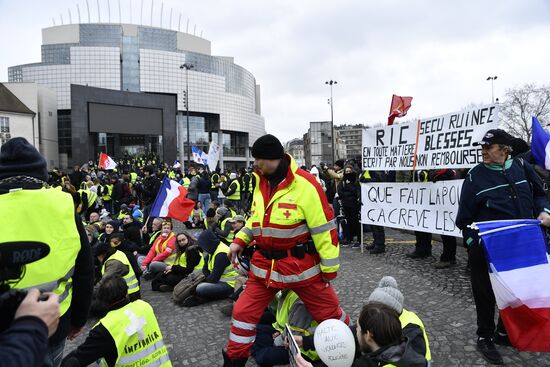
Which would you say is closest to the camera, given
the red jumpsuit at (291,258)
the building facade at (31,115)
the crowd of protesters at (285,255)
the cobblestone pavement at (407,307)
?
the crowd of protesters at (285,255)

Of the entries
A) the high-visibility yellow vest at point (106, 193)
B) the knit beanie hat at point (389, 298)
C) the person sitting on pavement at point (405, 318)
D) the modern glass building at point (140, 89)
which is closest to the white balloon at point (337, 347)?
the person sitting on pavement at point (405, 318)

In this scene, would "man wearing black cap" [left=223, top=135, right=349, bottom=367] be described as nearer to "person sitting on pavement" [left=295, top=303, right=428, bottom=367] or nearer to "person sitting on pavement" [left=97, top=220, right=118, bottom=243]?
"person sitting on pavement" [left=295, top=303, right=428, bottom=367]

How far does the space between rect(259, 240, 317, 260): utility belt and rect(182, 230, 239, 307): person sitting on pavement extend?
2.51 meters

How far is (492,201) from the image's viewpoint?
3500mm

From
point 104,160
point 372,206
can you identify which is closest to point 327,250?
point 372,206

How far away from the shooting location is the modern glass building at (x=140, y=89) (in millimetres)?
50656

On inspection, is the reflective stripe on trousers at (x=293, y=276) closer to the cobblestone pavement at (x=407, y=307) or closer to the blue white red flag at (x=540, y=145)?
the cobblestone pavement at (x=407, y=307)

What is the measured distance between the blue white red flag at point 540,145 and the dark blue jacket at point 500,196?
1.09 meters

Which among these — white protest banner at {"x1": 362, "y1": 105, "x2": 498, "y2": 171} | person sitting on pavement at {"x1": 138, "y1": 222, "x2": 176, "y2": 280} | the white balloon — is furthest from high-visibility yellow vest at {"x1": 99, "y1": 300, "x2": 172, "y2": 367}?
white protest banner at {"x1": 362, "y1": 105, "x2": 498, "y2": 171}

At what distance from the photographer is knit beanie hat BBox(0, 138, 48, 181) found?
2.09 m

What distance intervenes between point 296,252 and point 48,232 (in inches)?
69.6

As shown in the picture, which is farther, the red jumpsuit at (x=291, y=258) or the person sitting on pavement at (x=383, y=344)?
the red jumpsuit at (x=291, y=258)

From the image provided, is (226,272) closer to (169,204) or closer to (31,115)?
(169,204)

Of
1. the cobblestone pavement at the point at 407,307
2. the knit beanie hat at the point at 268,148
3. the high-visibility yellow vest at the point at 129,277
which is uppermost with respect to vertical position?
the knit beanie hat at the point at 268,148
